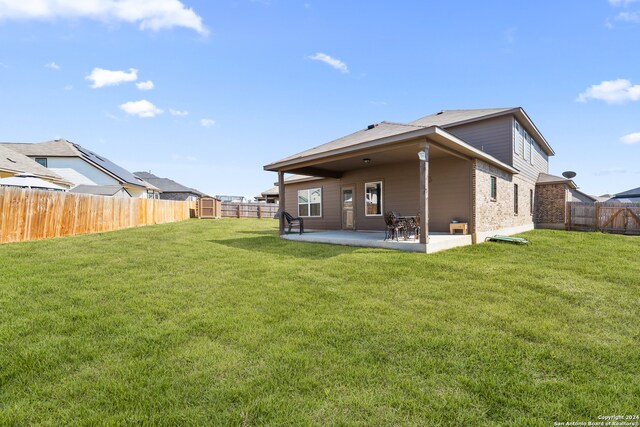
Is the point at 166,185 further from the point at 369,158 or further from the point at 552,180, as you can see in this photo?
the point at 552,180

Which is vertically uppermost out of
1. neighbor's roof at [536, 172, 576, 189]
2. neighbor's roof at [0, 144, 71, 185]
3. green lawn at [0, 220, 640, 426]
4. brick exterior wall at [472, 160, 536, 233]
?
neighbor's roof at [0, 144, 71, 185]

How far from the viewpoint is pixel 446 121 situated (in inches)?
536

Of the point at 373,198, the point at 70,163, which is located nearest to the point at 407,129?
the point at 373,198

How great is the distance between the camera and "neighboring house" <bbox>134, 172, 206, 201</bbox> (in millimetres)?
38344

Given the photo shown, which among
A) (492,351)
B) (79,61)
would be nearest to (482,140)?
(492,351)

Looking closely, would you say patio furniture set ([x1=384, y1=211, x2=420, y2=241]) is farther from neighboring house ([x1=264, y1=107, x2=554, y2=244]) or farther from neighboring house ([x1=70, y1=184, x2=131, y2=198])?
neighboring house ([x1=70, y1=184, x2=131, y2=198])

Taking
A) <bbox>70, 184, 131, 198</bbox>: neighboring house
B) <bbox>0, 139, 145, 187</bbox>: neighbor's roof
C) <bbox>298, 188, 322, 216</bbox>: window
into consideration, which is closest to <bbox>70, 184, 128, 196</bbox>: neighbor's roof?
<bbox>70, 184, 131, 198</bbox>: neighboring house

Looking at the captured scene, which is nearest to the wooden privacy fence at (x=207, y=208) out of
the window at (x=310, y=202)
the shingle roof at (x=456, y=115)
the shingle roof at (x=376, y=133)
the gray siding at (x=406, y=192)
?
the window at (x=310, y=202)

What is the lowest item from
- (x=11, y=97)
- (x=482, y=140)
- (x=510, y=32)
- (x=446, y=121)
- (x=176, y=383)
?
(x=176, y=383)

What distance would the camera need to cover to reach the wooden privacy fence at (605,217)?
13.3 metres

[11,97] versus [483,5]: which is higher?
[483,5]

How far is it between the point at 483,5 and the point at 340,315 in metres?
11.0

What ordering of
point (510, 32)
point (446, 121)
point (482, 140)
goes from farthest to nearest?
point (446, 121)
point (482, 140)
point (510, 32)

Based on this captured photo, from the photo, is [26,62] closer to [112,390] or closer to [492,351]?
[112,390]
